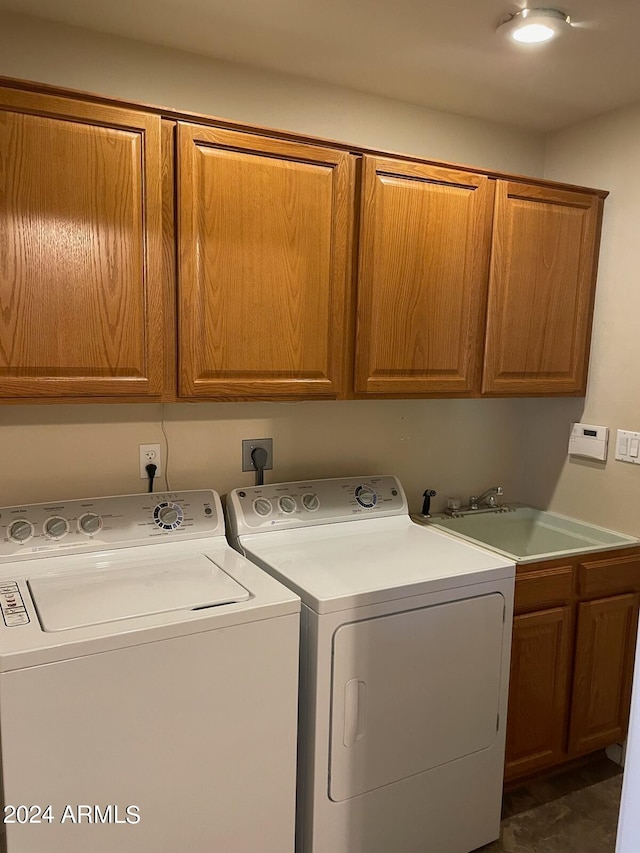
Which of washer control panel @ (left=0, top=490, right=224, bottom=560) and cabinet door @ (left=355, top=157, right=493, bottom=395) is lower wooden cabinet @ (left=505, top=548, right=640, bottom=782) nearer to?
cabinet door @ (left=355, top=157, right=493, bottom=395)

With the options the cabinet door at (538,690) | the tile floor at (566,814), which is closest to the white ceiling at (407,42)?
the cabinet door at (538,690)

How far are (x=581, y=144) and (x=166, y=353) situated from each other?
6.39 feet

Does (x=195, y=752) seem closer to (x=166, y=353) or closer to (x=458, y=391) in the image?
(x=166, y=353)

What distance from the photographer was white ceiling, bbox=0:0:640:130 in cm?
176

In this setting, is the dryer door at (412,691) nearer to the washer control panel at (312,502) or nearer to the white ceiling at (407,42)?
the washer control panel at (312,502)

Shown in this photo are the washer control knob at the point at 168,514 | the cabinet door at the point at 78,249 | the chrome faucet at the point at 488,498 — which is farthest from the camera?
the chrome faucet at the point at 488,498

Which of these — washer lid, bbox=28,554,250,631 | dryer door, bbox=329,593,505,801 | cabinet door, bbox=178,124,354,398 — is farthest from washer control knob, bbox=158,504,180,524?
dryer door, bbox=329,593,505,801

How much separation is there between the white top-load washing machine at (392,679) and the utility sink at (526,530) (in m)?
0.47

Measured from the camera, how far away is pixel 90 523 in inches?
76.5

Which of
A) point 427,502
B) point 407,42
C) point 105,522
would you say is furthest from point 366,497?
point 407,42

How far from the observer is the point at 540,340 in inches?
96.9

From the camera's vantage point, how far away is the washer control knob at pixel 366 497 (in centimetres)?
238

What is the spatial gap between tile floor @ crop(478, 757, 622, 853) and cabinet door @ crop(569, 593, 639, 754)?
148 millimetres

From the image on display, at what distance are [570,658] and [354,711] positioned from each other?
1003 millimetres
